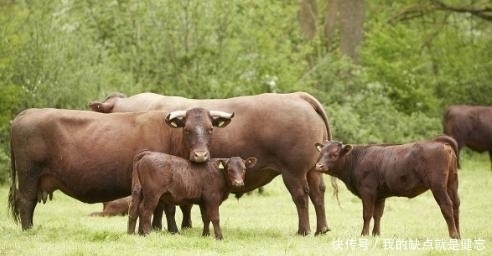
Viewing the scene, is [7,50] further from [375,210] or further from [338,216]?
[375,210]

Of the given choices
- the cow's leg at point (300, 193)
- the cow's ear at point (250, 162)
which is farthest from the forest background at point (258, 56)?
the cow's ear at point (250, 162)

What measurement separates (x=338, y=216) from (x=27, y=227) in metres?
6.62

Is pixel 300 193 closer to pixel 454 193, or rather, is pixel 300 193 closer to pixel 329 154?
pixel 329 154

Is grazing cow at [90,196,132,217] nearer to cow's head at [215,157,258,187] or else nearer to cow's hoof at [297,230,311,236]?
cow's hoof at [297,230,311,236]

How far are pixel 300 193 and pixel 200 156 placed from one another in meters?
1.79

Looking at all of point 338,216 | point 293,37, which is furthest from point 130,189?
point 293,37

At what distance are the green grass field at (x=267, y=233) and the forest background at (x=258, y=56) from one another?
3848mm

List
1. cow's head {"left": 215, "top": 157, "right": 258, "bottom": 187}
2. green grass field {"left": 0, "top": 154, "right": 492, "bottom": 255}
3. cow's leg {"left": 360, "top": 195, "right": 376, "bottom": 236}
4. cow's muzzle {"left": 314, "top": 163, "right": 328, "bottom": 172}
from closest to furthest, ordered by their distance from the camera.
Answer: green grass field {"left": 0, "top": 154, "right": 492, "bottom": 255} → cow's head {"left": 215, "top": 157, "right": 258, "bottom": 187} → cow's leg {"left": 360, "top": 195, "right": 376, "bottom": 236} → cow's muzzle {"left": 314, "top": 163, "right": 328, "bottom": 172}

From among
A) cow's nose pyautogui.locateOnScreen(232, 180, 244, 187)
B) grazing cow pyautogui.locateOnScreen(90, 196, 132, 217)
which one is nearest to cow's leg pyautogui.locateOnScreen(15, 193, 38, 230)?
cow's nose pyautogui.locateOnScreen(232, 180, 244, 187)

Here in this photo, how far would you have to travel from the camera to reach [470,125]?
2905cm

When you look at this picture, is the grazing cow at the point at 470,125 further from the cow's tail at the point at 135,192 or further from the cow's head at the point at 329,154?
the cow's tail at the point at 135,192

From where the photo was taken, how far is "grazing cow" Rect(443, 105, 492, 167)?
2900 centimetres

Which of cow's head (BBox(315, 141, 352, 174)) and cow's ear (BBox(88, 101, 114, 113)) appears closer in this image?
cow's head (BBox(315, 141, 352, 174))

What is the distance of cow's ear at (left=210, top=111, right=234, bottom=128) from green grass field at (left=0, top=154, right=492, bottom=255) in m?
1.57
